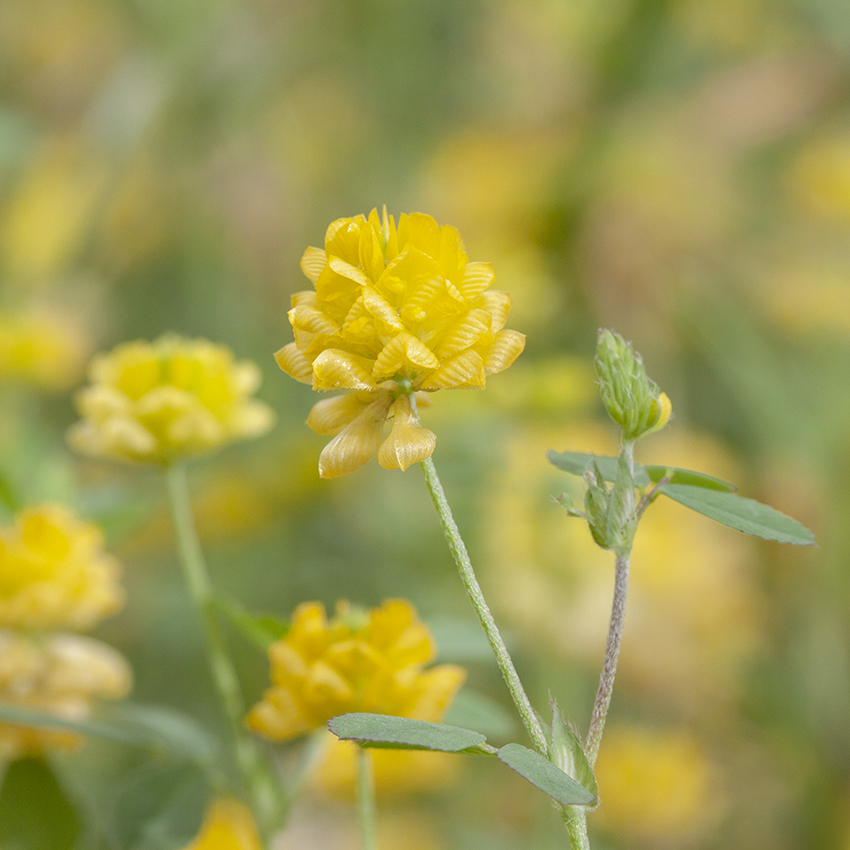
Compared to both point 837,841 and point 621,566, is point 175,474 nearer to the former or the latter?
point 621,566

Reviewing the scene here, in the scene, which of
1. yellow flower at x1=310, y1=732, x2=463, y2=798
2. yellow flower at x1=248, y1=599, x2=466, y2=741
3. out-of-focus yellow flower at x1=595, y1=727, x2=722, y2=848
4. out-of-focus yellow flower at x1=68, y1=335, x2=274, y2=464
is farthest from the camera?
out-of-focus yellow flower at x1=595, y1=727, x2=722, y2=848

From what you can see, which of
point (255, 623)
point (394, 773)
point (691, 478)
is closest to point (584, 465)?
point (691, 478)

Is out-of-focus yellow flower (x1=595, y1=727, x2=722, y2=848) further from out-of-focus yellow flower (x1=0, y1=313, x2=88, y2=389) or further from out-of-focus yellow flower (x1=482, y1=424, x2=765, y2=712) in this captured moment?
out-of-focus yellow flower (x1=0, y1=313, x2=88, y2=389)

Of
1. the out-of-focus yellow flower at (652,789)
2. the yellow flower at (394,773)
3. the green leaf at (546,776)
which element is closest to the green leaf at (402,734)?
the green leaf at (546,776)

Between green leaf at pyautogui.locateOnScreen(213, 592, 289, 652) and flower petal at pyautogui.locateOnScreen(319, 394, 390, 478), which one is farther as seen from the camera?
green leaf at pyautogui.locateOnScreen(213, 592, 289, 652)

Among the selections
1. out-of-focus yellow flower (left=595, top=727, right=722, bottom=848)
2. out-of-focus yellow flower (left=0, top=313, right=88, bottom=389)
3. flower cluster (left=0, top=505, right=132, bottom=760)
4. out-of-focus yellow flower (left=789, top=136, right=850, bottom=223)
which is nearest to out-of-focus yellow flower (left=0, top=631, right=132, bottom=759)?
flower cluster (left=0, top=505, right=132, bottom=760)

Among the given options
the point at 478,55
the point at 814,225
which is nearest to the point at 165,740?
the point at 814,225

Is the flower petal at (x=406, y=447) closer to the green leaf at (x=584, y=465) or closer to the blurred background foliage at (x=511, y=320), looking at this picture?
the green leaf at (x=584, y=465)
